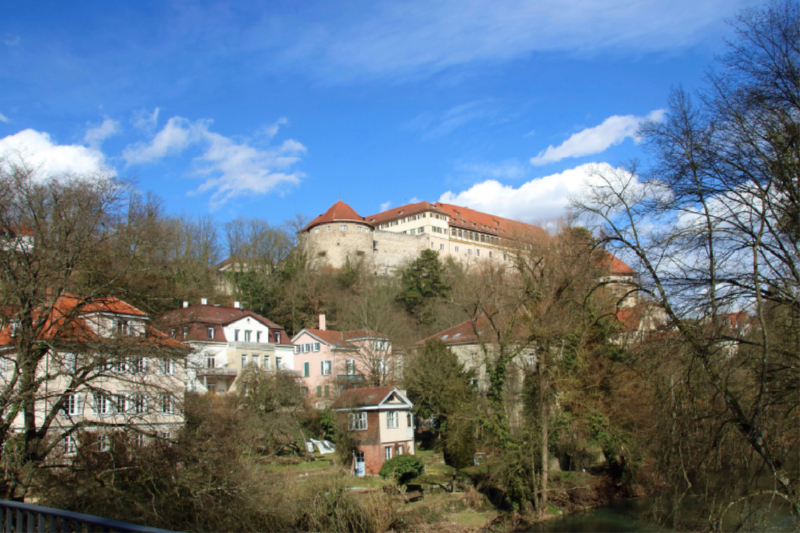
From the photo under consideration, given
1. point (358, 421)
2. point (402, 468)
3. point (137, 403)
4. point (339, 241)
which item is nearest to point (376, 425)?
point (358, 421)

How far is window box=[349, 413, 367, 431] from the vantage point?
1143 inches

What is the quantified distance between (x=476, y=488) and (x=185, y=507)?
47.8 feet

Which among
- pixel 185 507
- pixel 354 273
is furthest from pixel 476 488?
pixel 354 273

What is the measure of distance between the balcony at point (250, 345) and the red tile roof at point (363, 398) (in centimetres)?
1136

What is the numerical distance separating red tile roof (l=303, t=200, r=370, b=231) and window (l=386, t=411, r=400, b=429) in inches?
1837

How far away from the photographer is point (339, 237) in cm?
7406

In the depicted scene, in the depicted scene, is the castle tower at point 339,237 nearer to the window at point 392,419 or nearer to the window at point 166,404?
the window at point 392,419

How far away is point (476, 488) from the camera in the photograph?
23641 mm

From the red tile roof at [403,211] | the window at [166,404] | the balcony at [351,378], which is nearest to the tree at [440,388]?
the balcony at [351,378]

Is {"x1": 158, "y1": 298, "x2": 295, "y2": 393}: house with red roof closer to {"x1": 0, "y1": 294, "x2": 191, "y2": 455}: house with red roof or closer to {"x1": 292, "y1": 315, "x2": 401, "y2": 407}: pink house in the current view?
{"x1": 292, "y1": 315, "x2": 401, "y2": 407}: pink house

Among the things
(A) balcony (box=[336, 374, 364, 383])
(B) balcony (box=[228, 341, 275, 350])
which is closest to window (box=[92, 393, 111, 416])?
(A) balcony (box=[336, 374, 364, 383])

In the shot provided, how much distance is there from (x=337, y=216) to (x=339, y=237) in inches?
116

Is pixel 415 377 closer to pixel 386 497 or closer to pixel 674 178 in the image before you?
pixel 386 497

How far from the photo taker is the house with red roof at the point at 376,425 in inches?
1117
